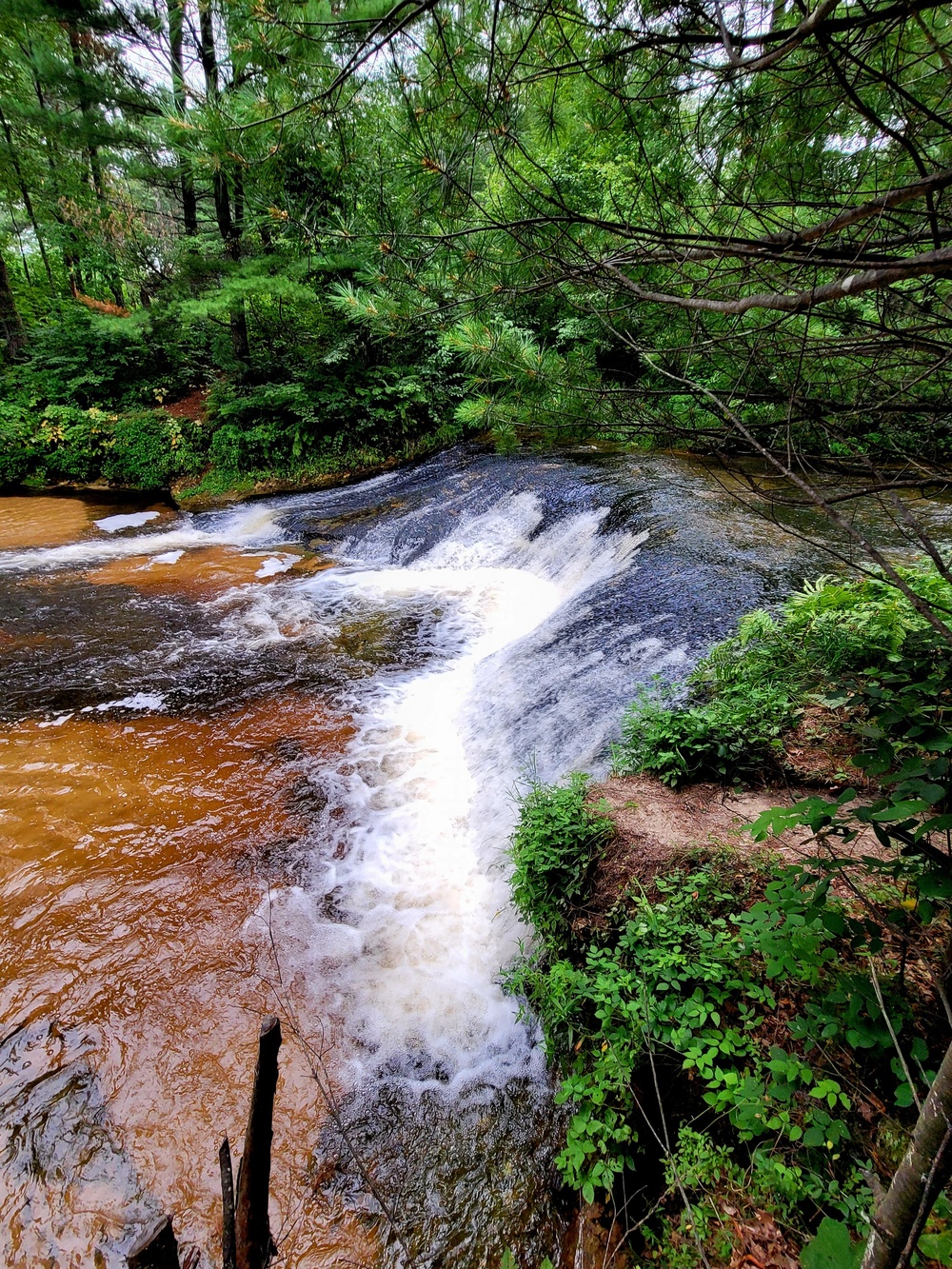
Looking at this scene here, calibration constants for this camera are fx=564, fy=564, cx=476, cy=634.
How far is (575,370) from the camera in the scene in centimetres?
320

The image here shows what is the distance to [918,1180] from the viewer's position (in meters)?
0.87

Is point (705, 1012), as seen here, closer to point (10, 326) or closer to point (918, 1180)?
point (918, 1180)

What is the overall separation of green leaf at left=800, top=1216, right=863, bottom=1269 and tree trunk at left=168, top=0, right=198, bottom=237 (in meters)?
9.45

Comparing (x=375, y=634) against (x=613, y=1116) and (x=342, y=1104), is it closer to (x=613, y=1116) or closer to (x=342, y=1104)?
(x=342, y=1104)

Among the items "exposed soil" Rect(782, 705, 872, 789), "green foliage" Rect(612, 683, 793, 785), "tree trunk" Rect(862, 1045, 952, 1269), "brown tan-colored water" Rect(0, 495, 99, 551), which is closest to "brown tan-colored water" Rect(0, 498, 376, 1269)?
"tree trunk" Rect(862, 1045, 952, 1269)

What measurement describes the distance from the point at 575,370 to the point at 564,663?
2.97 m

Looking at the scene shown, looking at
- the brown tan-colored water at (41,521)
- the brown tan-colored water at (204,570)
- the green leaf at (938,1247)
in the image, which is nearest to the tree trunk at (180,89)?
the brown tan-colored water at (204,570)

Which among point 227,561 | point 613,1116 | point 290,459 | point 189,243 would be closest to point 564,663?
point 613,1116

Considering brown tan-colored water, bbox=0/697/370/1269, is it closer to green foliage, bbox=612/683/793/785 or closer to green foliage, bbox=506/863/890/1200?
green foliage, bbox=506/863/890/1200

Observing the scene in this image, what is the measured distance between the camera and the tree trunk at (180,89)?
25.5 feet

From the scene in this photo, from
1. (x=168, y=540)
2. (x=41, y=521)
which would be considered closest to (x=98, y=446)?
(x=41, y=521)

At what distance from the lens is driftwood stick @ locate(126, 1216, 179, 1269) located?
1.18m

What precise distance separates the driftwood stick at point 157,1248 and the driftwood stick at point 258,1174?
25 cm

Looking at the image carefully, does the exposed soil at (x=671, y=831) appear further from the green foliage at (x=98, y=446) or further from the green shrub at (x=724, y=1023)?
the green foliage at (x=98, y=446)
